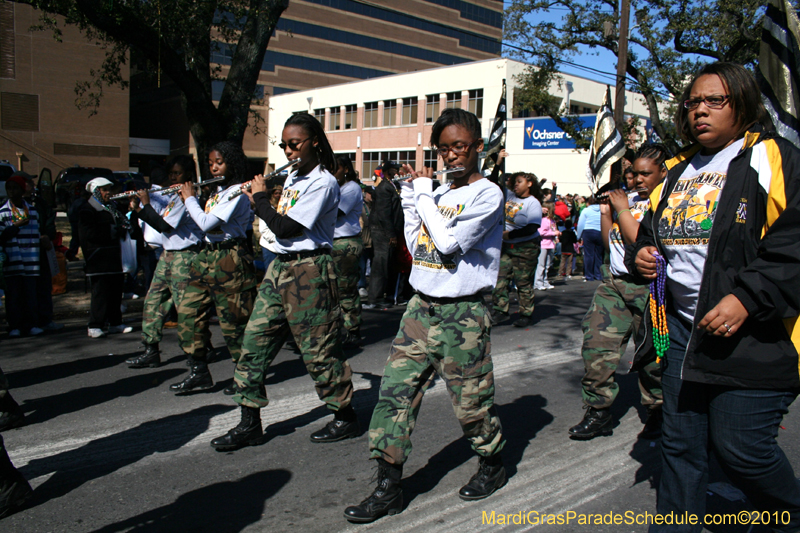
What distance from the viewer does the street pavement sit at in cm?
323

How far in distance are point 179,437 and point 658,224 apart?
3.49m

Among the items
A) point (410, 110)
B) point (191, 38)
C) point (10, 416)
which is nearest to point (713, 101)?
point (10, 416)

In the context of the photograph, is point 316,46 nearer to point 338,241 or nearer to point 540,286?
point 540,286

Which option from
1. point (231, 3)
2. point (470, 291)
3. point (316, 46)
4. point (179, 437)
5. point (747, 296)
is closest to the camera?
point (747, 296)

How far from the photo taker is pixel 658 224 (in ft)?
8.75

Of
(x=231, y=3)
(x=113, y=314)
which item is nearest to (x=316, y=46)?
(x=231, y=3)

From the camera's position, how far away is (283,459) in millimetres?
3951

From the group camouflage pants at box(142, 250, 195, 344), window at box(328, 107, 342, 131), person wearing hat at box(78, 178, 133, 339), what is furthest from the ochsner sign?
camouflage pants at box(142, 250, 195, 344)

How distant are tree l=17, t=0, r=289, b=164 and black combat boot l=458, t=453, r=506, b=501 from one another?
946 centimetres

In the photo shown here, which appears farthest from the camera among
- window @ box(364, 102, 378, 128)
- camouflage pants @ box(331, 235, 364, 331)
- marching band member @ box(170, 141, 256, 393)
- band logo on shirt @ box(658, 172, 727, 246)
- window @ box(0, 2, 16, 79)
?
window @ box(364, 102, 378, 128)

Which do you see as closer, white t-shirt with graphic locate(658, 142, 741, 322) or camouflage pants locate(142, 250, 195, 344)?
white t-shirt with graphic locate(658, 142, 741, 322)

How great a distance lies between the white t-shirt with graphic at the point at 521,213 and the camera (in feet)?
27.0

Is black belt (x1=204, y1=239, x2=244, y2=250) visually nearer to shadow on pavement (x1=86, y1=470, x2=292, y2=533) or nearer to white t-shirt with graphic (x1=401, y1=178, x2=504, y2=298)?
shadow on pavement (x1=86, y1=470, x2=292, y2=533)

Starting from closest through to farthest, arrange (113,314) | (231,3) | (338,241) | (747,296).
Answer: (747,296) → (338,241) → (113,314) → (231,3)
